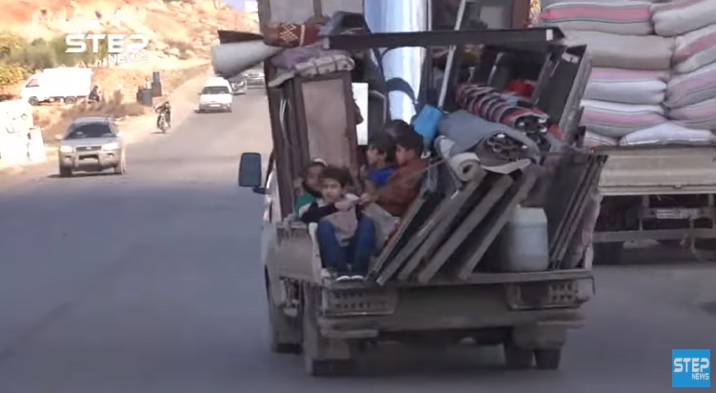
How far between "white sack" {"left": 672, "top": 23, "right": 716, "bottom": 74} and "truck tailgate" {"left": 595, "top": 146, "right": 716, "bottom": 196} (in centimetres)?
110

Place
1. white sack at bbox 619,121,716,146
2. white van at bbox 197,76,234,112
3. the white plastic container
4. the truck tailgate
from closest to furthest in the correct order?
the white plastic container < the truck tailgate < white sack at bbox 619,121,716,146 < white van at bbox 197,76,234,112

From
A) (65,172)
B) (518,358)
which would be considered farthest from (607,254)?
(65,172)

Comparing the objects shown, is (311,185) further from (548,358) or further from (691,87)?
(691,87)

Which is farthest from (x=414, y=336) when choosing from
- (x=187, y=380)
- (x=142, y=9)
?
(x=142, y=9)

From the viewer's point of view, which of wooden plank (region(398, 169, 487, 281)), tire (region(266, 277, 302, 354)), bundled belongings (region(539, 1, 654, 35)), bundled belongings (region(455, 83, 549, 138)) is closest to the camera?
wooden plank (region(398, 169, 487, 281))

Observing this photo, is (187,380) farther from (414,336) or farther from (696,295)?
(696,295)

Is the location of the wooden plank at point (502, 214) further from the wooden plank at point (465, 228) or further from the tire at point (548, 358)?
the tire at point (548, 358)

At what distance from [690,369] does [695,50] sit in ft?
29.0

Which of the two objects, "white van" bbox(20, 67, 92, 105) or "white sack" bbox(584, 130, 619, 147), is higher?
"white sack" bbox(584, 130, 619, 147)

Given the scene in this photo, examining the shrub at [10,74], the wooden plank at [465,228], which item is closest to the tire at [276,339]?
the wooden plank at [465,228]

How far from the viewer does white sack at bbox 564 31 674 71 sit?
19.1m

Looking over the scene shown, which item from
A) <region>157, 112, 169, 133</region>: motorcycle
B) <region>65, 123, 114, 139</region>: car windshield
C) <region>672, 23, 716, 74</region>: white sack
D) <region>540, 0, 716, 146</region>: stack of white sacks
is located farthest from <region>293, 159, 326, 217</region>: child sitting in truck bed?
<region>157, 112, 169, 133</region>: motorcycle

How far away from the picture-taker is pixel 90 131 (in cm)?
4347

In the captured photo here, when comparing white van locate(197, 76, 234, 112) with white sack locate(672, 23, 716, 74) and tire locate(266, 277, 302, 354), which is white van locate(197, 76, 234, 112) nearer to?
white sack locate(672, 23, 716, 74)
